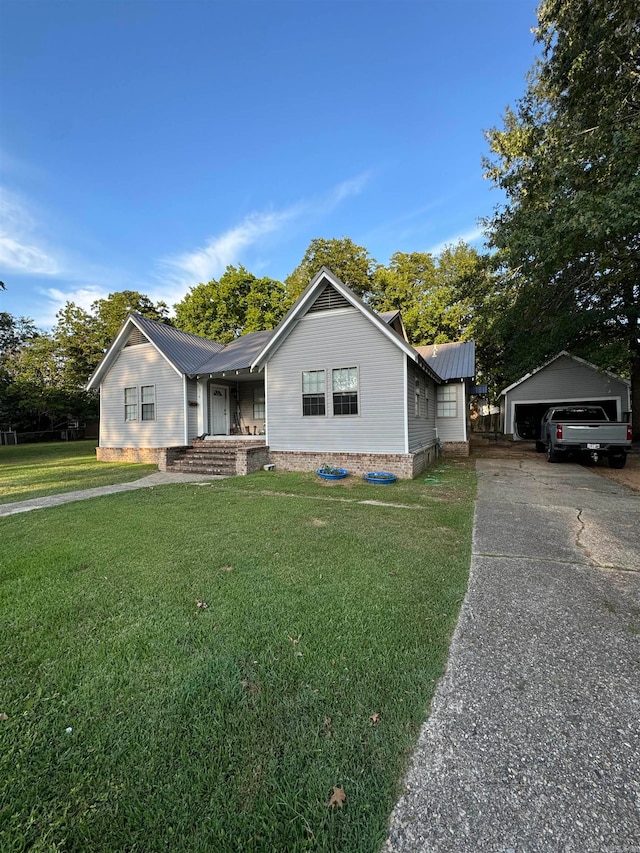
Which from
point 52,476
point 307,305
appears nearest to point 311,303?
point 307,305

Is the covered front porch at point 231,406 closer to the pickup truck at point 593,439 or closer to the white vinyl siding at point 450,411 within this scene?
the white vinyl siding at point 450,411

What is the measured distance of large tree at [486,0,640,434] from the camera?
9.42 meters

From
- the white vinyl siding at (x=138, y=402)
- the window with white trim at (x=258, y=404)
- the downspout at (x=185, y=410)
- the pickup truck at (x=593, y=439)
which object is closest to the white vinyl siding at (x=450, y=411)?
the pickup truck at (x=593, y=439)

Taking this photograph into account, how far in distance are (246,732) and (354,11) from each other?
15095 millimetres

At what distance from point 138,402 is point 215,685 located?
50.4 feet

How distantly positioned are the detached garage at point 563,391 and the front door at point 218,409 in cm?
1683

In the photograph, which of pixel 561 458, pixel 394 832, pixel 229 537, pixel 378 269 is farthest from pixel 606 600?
pixel 378 269

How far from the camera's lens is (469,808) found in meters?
1.53

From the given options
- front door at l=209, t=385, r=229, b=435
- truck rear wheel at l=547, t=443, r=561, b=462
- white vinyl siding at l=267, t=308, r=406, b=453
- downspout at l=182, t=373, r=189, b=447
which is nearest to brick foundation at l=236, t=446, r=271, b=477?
white vinyl siding at l=267, t=308, r=406, b=453

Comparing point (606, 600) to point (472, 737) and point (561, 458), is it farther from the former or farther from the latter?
point (561, 458)

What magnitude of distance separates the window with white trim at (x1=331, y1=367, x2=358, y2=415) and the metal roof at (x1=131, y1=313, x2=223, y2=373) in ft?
21.4

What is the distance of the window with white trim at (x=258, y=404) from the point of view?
15.9 metres

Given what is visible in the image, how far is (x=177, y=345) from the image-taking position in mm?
15828

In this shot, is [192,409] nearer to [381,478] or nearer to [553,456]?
[381,478]
